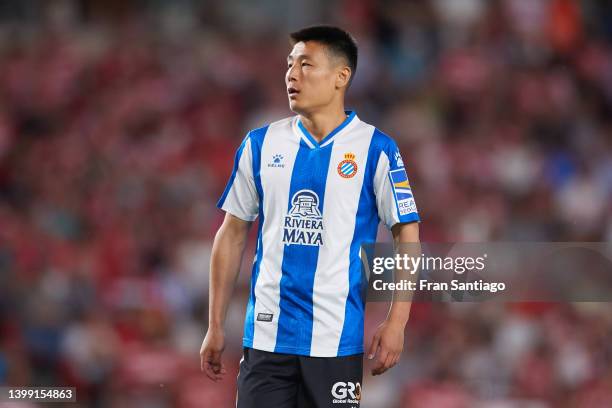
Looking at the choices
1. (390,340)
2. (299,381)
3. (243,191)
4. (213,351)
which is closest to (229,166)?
(243,191)

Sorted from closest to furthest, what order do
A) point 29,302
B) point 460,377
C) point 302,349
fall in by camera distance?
point 302,349 → point 460,377 → point 29,302

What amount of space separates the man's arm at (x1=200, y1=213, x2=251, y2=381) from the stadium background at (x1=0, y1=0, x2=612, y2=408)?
2.47 meters

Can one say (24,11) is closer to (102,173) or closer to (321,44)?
(102,173)

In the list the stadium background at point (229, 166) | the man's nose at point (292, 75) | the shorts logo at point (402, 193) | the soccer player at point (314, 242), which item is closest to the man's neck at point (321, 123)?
the soccer player at point (314, 242)

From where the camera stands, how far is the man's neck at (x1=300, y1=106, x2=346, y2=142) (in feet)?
11.1

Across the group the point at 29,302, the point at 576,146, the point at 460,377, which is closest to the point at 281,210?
the point at 460,377

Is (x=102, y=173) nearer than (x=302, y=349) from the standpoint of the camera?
No

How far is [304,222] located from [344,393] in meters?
0.54

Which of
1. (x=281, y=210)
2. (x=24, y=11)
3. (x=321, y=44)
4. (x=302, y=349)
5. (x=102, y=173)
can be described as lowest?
(x=302, y=349)

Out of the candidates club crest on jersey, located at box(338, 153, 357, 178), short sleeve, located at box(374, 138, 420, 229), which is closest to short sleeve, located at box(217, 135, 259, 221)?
club crest on jersey, located at box(338, 153, 357, 178)

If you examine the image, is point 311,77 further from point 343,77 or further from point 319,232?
point 319,232

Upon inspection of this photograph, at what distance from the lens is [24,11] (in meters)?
9.09

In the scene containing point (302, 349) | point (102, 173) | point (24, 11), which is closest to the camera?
point (302, 349)

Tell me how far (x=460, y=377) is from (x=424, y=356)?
240 millimetres
